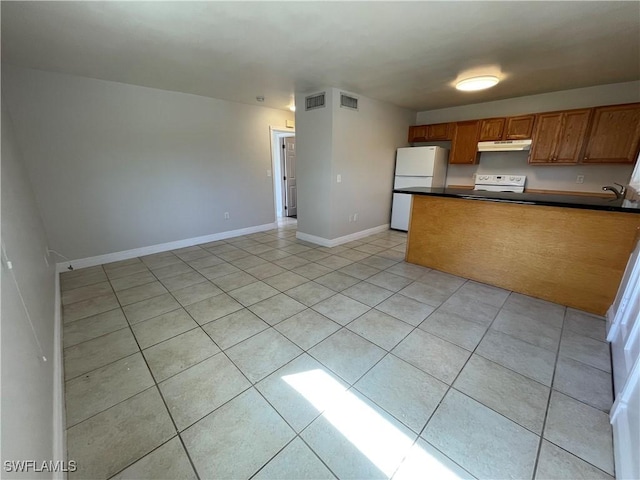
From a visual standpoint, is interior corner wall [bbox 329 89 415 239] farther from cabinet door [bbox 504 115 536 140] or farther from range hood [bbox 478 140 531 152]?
cabinet door [bbox 504 115 536 140]

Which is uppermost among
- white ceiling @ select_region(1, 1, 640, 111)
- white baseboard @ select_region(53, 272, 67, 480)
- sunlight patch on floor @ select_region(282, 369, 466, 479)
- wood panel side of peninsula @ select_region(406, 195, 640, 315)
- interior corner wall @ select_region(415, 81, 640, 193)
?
white ceiling @ select_region(1, 1, 640, 111)

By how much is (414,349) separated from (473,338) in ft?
1.78

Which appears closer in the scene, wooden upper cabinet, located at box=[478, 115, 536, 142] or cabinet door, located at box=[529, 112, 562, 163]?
cabinet door, located at box=[529, 112, 562, 163]

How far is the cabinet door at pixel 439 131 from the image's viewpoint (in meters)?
4.85

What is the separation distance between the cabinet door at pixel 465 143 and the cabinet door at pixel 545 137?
2.73ft

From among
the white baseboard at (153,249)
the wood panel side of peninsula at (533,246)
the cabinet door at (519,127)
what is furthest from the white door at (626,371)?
the white baseboard at (153,249)

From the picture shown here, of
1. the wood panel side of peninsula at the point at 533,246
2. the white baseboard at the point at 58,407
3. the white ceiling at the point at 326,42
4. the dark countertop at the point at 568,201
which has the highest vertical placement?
the white ceiling at the point at 326,42

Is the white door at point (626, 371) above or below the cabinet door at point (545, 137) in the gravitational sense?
below

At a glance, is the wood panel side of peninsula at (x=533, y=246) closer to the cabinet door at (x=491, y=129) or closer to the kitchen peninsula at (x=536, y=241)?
the kitchen peninsula at (x=536, y=241)

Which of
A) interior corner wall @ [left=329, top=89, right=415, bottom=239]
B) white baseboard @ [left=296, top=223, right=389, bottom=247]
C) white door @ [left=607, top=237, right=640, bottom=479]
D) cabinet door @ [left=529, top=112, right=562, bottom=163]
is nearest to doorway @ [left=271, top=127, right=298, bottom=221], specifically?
white baseboard @ [left=296, top=223, right=389, bottom=247]

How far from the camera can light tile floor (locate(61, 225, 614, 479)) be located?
3.97 feet

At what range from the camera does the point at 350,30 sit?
211 cm

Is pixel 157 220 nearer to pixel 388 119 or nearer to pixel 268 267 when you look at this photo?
pixel 268 267

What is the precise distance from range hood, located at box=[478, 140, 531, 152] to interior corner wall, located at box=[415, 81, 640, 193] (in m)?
0.34
